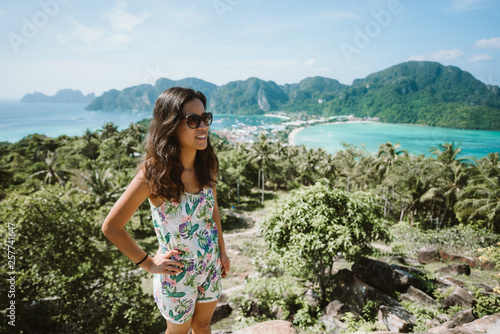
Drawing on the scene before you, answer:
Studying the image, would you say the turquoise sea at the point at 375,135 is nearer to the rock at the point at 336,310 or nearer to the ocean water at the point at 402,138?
the ocean water at the point at 402,138

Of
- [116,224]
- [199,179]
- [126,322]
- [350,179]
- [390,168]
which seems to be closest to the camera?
[116,224]

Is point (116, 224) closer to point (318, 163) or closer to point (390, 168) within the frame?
point (390, 168)

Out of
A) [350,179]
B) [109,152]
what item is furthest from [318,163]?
[109,152]

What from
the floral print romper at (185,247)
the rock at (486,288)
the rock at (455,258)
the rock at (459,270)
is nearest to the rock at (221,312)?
the floral print romper at (185,247)

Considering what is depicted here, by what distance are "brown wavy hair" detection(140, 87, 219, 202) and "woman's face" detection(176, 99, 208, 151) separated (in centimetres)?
3

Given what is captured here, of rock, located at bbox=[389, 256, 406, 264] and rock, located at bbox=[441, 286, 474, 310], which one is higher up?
rock, located at bbox=[441, 286, 474, 310]

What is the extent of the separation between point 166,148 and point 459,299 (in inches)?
354

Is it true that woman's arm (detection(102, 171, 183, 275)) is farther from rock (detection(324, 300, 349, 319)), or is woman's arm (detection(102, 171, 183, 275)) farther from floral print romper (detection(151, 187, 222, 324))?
rock (detection(324, 300, 349, 319))

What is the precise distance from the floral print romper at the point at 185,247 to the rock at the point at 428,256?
14154mm

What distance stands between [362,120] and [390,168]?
520 feet

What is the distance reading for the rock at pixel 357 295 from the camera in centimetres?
718

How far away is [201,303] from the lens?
2008 millimetres

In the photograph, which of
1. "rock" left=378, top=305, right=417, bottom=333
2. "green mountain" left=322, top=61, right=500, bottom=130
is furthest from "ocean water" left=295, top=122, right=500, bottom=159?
"rock" left=378, top=305, right=417, bottom=333

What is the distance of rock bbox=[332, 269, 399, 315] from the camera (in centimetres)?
718
